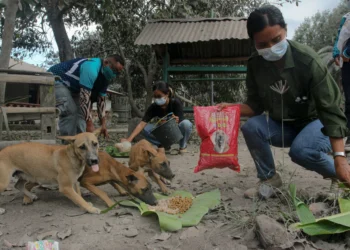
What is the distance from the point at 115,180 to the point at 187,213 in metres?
0.96

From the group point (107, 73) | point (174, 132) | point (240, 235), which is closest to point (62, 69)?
point (107, 73)

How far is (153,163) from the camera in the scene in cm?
434

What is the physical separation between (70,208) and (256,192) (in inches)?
74.2

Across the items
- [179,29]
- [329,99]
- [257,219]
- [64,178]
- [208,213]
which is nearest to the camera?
[257,219]

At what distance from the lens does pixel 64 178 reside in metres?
3.60

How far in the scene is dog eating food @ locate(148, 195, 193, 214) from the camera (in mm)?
3306

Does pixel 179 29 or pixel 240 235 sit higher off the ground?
pixel 179 29

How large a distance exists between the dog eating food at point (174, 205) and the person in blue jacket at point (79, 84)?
2490 mm

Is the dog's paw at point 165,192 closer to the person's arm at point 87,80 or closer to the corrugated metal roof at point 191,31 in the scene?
the person's arm at point 87,80

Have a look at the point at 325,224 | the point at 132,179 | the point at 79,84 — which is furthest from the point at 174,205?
the point at 79,84

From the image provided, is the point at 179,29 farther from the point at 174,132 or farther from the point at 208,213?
the point at 208,213

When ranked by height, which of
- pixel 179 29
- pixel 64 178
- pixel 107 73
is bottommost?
pixel 64 178

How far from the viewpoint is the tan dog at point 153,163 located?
14.1 feet

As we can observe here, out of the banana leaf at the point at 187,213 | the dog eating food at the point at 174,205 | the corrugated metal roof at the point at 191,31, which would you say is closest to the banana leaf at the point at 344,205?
the banana leaf at the point at 187,213
